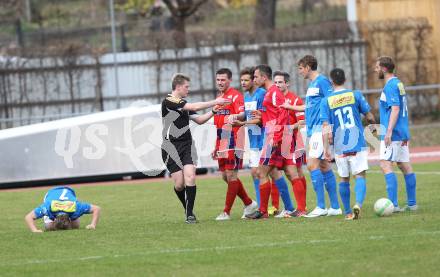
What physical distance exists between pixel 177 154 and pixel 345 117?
2.34m

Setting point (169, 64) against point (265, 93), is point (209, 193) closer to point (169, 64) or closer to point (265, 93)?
point (265, 93)

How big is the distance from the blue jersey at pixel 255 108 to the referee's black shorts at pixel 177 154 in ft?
3.14

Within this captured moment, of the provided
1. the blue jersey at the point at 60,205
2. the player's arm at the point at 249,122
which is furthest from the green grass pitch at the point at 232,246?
the player's arm at the point at 249,122

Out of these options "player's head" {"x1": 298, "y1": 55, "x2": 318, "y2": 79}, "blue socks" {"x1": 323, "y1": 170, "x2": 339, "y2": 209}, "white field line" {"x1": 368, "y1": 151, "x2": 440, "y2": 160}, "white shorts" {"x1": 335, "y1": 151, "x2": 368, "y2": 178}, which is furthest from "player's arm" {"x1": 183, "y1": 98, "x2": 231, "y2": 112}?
"white field line" {"x1": 368, "y1": 151, "x2": 440, "y2": 160}

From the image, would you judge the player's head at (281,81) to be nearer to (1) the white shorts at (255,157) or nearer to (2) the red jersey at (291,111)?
(2) the red jersey at (291,111)

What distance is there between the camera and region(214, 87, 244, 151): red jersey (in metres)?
13.7

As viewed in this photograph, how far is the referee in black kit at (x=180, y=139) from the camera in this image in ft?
43.2

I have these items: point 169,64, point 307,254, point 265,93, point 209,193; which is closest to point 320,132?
point 265,93

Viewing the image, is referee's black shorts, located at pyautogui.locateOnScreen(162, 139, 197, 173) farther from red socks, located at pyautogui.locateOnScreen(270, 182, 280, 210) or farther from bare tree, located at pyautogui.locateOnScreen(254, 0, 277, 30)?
bare tree, located at pyautogui.locateOnScreen(254, 0, 277, 30)

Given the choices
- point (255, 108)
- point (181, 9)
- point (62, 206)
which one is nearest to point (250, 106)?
point (255, 108)

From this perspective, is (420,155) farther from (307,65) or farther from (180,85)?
(180,85)

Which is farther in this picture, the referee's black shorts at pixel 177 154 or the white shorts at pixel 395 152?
the white shorts at pixel 395 152

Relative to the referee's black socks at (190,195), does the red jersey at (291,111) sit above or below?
above

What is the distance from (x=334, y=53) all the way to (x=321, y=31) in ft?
2.92
